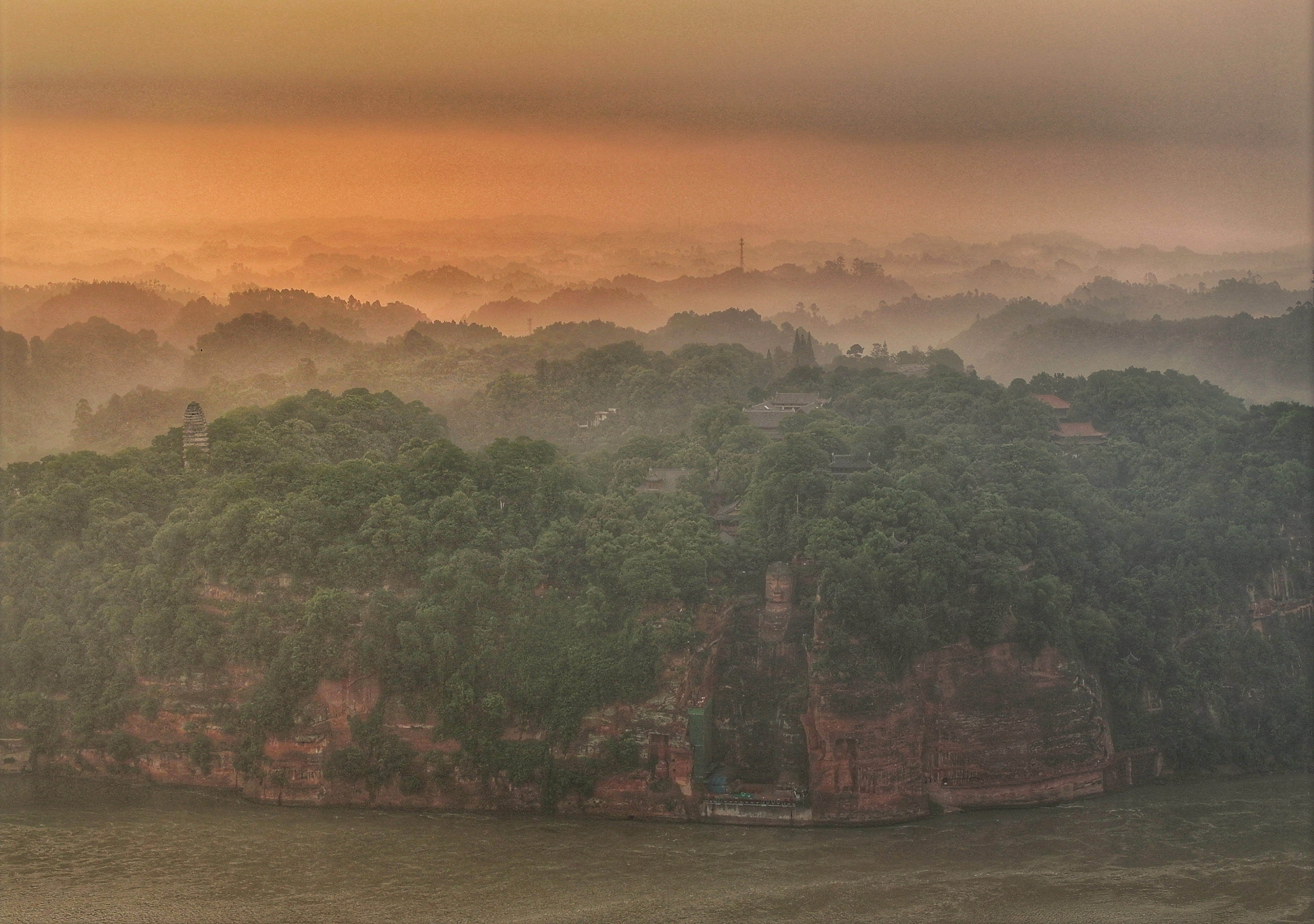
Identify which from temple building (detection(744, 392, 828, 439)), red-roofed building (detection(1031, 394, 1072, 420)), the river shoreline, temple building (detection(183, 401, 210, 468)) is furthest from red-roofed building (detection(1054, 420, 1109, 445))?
temple building (detection(183, 401, 210, 468))

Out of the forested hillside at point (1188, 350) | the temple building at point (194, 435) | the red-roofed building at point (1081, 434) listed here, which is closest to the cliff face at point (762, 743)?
the temple building at point (194, 435)

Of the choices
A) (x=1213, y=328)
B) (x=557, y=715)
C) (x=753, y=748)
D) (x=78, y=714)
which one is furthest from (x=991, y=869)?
(x=1213, y=328)

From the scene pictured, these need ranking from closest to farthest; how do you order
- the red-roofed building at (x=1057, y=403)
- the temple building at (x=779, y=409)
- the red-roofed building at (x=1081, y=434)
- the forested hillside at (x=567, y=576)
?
the forested hillside at (x=567, y=576), the red-roofed building at (x=1081, y=434), the temple building at (x=779, y=409), the red-roofed building at (x=1057, y=403)

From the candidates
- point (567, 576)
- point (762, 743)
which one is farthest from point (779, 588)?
point (567, 576)

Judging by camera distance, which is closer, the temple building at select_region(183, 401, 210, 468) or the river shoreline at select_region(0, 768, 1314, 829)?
the river shoreline at select_region(0, 768, 1314, 829)

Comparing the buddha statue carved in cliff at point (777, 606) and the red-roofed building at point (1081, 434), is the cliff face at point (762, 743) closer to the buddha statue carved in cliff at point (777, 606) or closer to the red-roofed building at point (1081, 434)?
the buddha statue carved in cliff at point (777, 606)

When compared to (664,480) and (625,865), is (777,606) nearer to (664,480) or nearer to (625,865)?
(664,480)

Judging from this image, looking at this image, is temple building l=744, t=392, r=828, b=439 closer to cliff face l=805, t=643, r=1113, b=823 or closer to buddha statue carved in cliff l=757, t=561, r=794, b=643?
buddha statue carved in cliff l=757, t=561, r=794, b=643
